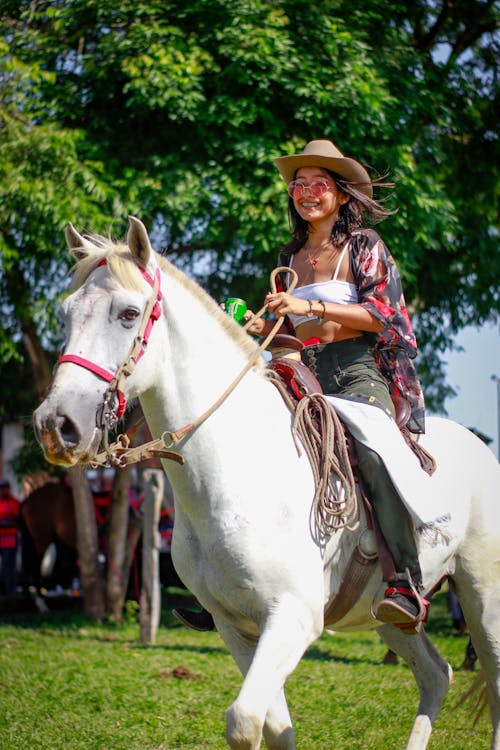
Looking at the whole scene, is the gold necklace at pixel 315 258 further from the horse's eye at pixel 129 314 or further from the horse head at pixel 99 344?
the horse's eye at pixel 129 314

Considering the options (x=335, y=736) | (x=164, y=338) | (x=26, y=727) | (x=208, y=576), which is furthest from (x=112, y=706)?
(x=164, y=338)

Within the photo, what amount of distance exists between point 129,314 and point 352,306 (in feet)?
3.65

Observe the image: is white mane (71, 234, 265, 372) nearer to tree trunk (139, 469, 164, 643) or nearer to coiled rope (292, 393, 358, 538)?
coiled rope (292, 393, 358, 538)

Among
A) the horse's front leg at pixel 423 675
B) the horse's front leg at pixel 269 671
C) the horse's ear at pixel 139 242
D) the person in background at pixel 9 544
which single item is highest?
the horse's ear at pixel 139 242

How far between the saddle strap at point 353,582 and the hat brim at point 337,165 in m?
1.80

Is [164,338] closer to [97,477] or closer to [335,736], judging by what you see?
[335,736]

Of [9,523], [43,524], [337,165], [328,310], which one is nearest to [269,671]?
[328,310]

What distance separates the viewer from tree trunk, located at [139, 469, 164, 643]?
10.5 m

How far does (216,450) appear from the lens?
3.57 metres

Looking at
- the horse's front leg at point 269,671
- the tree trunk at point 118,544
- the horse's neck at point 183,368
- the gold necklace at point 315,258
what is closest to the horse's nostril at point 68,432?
the horse's neck at point 183,368

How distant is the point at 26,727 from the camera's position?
6.15 meters

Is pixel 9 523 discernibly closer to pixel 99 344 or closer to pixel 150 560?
pixel 150 560

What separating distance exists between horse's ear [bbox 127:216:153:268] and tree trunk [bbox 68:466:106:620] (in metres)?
9.31

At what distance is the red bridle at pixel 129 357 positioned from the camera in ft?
10.6
